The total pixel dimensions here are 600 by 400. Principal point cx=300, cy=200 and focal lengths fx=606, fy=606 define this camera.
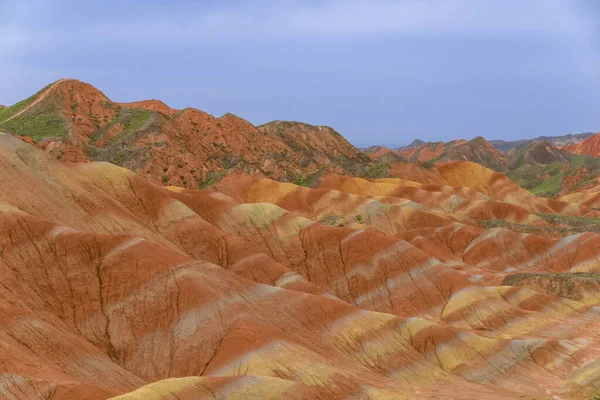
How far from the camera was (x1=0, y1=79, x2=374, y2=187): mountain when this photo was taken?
415 feet

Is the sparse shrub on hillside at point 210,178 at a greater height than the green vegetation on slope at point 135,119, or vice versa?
the green vegetation on slope at point 135,119

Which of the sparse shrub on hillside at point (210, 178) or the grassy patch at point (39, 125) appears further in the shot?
the grassy patch at point (39, 125)

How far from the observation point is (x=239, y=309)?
5341cm

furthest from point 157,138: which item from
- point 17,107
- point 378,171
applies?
point 378,171

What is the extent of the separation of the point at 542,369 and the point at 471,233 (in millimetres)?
51001

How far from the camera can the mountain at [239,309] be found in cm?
4309

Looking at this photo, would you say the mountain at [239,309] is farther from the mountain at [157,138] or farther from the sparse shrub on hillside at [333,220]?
the mountain at [157,138]

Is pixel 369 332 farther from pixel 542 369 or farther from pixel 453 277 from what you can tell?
pixel 453 277

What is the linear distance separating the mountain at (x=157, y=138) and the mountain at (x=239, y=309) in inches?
1377

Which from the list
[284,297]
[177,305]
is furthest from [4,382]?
[284,297]

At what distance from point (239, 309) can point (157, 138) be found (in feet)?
290

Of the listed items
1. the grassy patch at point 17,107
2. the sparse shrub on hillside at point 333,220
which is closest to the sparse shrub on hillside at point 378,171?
the sparse shrub on hillside at point 333,220

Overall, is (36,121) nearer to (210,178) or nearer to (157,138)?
(157,138)

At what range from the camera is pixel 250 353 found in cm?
4762
